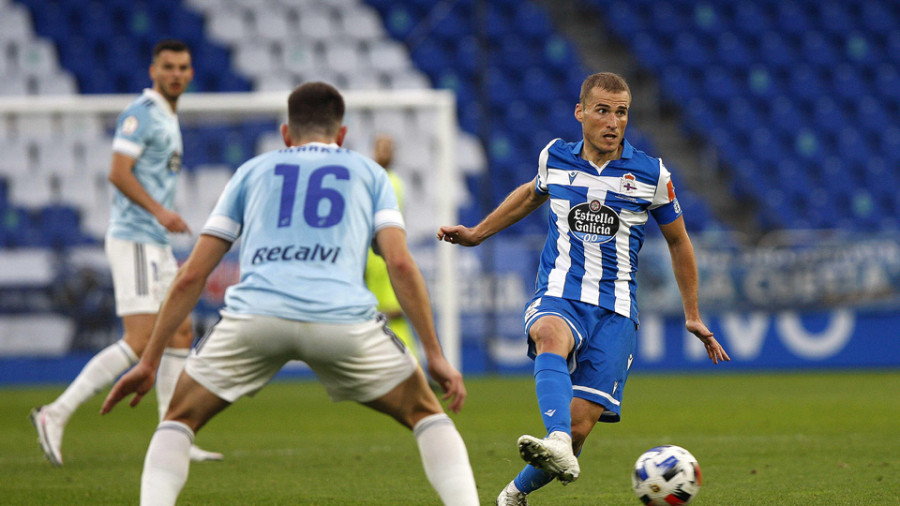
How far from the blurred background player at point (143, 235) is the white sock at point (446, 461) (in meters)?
3.12

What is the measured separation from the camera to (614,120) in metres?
4.57

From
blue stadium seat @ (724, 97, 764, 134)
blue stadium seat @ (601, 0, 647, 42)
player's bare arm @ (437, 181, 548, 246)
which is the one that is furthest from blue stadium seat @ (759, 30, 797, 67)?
player's bare arm @ (437, 181, 548, 246)

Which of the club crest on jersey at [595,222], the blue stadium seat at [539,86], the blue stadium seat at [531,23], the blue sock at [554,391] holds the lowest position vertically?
the blue sock at [554,391]

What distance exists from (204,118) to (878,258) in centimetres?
774

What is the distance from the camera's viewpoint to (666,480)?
4117 millimetres

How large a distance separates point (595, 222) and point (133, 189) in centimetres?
294

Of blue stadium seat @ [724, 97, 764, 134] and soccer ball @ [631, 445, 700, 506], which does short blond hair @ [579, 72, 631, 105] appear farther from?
blue stadium seat @ [724, 97, 764, 134]

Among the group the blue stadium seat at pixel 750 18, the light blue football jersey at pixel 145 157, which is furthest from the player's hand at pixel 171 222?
the blue stadium seat at pixel 750 18

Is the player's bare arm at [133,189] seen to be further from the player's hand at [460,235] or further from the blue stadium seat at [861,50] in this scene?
the blue stadium seat at [861,50]

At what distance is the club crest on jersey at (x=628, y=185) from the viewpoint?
4590mm

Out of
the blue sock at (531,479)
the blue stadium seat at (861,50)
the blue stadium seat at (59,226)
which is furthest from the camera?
the blue stadium seat at (861,50)

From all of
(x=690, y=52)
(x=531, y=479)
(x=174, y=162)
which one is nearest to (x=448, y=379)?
(x=531, y=479)

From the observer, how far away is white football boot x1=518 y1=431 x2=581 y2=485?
148 inches

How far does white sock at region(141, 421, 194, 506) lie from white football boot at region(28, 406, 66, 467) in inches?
116
